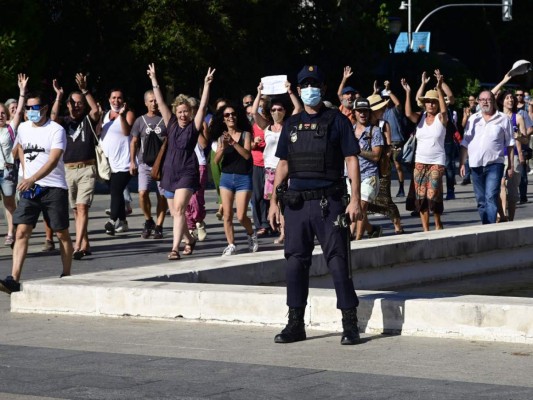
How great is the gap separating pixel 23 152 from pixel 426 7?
2147 inches

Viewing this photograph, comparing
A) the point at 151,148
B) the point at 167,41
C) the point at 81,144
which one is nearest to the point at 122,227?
the point at 151,148

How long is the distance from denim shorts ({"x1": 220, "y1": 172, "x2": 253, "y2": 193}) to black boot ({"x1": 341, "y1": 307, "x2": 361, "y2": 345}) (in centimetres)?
632

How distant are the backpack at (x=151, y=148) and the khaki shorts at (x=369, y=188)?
263cm

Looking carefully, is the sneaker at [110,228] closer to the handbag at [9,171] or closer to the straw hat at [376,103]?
the handbag at [9,171]

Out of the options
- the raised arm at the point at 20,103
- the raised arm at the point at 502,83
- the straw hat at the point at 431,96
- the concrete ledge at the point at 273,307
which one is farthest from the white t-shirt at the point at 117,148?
the concrete ledge at the point at 273,307

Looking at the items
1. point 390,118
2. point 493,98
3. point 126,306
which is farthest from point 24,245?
point 390,118

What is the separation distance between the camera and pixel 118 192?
57.6 ft

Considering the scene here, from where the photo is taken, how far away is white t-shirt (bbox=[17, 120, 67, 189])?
1232 cm

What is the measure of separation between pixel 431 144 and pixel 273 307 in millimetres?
6594

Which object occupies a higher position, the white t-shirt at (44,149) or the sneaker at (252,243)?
the white t-shirt at (44,149)

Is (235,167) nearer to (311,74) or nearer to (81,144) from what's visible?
(81,144)

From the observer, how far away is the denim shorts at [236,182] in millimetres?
15172

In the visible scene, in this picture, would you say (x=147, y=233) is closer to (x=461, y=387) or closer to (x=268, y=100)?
(x=268, y=100)

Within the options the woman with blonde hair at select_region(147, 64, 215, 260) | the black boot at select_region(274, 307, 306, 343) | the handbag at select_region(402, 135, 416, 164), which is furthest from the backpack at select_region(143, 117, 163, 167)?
the black boot at select_region(274, 307, 306, 343)
